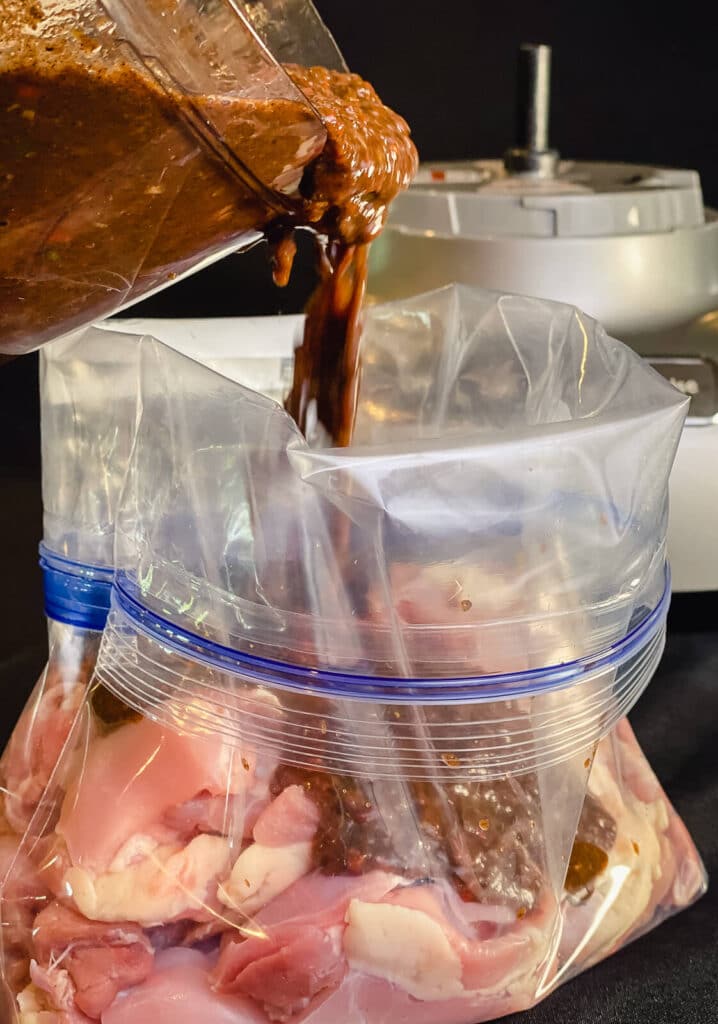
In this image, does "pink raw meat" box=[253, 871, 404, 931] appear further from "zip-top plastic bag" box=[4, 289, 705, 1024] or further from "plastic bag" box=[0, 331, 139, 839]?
"plastic bag" box=[0, 331, 139, 839]

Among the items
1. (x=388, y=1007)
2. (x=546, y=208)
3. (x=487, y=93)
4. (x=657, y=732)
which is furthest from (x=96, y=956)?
(x=487, y=93)

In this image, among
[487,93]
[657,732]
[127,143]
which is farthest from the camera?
[487,93]

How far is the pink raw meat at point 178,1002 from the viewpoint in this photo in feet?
1.57

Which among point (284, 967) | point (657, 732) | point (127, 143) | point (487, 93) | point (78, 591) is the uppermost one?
point (127, 143)

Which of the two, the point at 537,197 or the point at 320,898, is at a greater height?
the point at 537,197

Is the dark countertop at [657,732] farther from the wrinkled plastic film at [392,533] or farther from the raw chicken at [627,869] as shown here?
the wrinkled plastic film at [392,533]

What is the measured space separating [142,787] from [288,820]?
0.07 meters

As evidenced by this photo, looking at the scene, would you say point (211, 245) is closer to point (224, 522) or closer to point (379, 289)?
point (224, 522)

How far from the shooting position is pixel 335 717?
1.58ft

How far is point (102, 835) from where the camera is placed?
0.49 m

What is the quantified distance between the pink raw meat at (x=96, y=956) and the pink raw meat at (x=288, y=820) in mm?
69

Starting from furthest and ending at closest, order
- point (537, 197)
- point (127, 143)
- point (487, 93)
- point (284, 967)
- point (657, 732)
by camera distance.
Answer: point (487, 93)
point (537, 197)
point (657, 732)
point (284, 967)
point (127, 143)

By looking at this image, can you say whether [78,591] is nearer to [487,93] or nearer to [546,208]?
[546,208]

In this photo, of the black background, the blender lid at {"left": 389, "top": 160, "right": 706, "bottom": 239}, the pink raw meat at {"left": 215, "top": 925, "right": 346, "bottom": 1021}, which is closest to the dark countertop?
the black background
